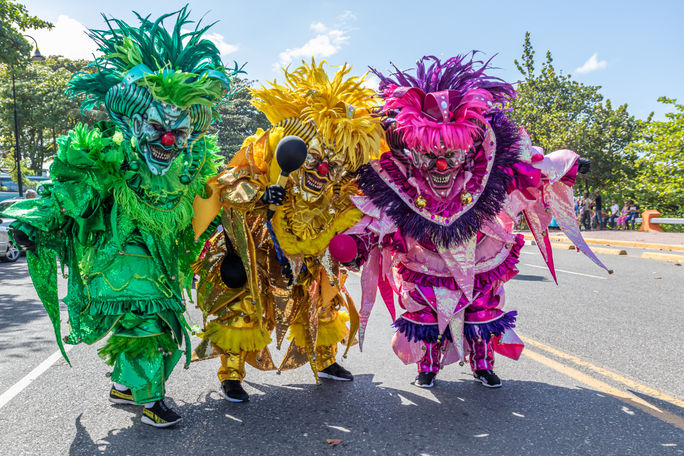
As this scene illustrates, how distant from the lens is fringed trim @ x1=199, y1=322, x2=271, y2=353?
335 cm

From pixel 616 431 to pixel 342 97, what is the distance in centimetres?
260

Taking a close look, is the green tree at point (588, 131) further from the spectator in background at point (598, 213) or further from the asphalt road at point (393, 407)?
the asphalt road at point (393, 407)

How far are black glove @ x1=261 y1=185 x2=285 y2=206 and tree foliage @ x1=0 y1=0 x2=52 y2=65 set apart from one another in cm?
1211

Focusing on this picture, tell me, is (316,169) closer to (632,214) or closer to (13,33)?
(13,33)

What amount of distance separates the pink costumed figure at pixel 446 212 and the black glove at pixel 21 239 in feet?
6.24

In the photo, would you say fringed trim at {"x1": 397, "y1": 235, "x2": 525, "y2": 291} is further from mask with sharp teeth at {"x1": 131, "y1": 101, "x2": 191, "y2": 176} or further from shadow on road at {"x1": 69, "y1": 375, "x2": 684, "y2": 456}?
mask with sharp teeth at {"x1": 131, "y1": 101, "x2": 191, "y2": 176}

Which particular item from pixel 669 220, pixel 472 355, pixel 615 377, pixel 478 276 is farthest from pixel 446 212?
pixel 669 220

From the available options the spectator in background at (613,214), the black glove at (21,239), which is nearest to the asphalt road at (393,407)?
the black glove at (21,239)

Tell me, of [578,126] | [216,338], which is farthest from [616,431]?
[578,126]

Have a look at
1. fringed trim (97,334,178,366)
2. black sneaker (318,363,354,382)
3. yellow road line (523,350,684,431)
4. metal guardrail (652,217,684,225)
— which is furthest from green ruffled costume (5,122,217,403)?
metal guardrail (652,217,684,225)

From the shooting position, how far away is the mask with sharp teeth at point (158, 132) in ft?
9.52

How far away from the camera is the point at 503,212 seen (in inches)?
141

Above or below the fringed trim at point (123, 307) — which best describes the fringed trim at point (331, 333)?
below

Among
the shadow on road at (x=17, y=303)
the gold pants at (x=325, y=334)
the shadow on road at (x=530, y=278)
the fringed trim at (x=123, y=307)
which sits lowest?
the shadow on road at (x=530, y=278)
